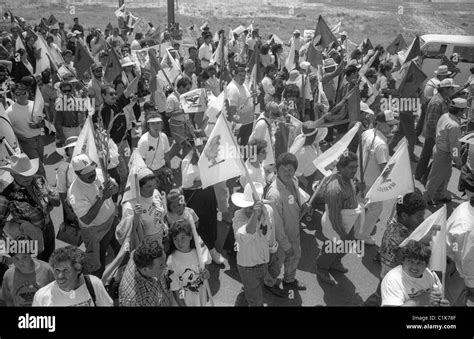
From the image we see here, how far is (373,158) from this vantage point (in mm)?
6480

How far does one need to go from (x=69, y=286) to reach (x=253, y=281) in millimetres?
1821

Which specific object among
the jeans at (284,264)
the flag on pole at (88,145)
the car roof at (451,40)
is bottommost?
the jeans at (284,264)

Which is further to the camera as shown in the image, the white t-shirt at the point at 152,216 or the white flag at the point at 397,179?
the white flag at the point at 397,179

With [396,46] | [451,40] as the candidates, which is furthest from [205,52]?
[451,40]

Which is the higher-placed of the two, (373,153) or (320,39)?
(320,39)

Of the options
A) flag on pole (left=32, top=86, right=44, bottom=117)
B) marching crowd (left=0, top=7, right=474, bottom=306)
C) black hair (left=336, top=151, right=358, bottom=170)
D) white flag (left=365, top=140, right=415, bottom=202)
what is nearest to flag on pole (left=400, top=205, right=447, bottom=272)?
marching crowd (left=0, top=7, right=474, bottom=306)

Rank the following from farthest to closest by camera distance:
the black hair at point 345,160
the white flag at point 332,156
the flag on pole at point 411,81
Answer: the flag on pole at point 411,81
the white flag at point 332,156
the black hair at point 345,160

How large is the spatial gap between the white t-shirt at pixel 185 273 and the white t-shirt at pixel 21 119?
4.28 metres

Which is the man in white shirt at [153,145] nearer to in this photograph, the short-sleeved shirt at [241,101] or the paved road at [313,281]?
the paved road at [313,281]

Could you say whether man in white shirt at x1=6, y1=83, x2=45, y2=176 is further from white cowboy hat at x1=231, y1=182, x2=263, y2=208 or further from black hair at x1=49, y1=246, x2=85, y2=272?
black hair at x1=49, y1=246, x2=85, y2=272

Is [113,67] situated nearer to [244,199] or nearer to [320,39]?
[320,39]

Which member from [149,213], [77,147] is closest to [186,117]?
[77,147]

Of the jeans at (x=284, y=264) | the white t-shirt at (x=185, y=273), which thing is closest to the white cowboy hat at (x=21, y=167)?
the white t-shirt at (x=185, y=273)

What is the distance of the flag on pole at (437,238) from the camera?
13.9 feet
